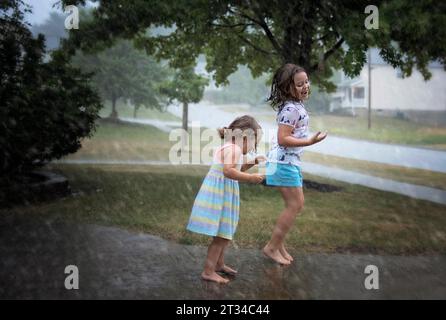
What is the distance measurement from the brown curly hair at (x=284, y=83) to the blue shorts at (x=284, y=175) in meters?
0.58

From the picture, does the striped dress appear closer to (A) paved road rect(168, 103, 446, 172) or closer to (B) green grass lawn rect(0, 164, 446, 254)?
(B) green grass lawn rect(0, 164, 446, 254)

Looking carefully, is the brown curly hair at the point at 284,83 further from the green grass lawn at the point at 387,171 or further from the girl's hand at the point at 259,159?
the green grass lawn at the point at 387,171

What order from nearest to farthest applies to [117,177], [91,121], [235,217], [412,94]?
[235,217] → [91,121] → [117,177] → [412,94]

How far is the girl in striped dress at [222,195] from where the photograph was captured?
4164 millimetres

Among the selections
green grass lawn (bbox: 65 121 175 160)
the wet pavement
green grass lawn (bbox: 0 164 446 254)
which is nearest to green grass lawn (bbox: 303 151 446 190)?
green grass lawn (bbox: 0 164 446 254)

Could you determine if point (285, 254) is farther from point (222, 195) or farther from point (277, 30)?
point (277, 30)

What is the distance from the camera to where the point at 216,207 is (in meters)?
4.19

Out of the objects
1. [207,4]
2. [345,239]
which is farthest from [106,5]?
[345,239]

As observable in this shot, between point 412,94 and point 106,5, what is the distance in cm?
4428

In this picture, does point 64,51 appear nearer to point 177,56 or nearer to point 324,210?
point 177,56

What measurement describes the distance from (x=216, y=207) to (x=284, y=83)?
1.35m

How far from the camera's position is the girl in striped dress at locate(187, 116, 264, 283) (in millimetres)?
4164

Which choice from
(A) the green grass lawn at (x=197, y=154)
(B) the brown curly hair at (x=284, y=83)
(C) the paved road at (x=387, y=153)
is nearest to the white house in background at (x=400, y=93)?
(C) the paved road at (x=387, y=153)
